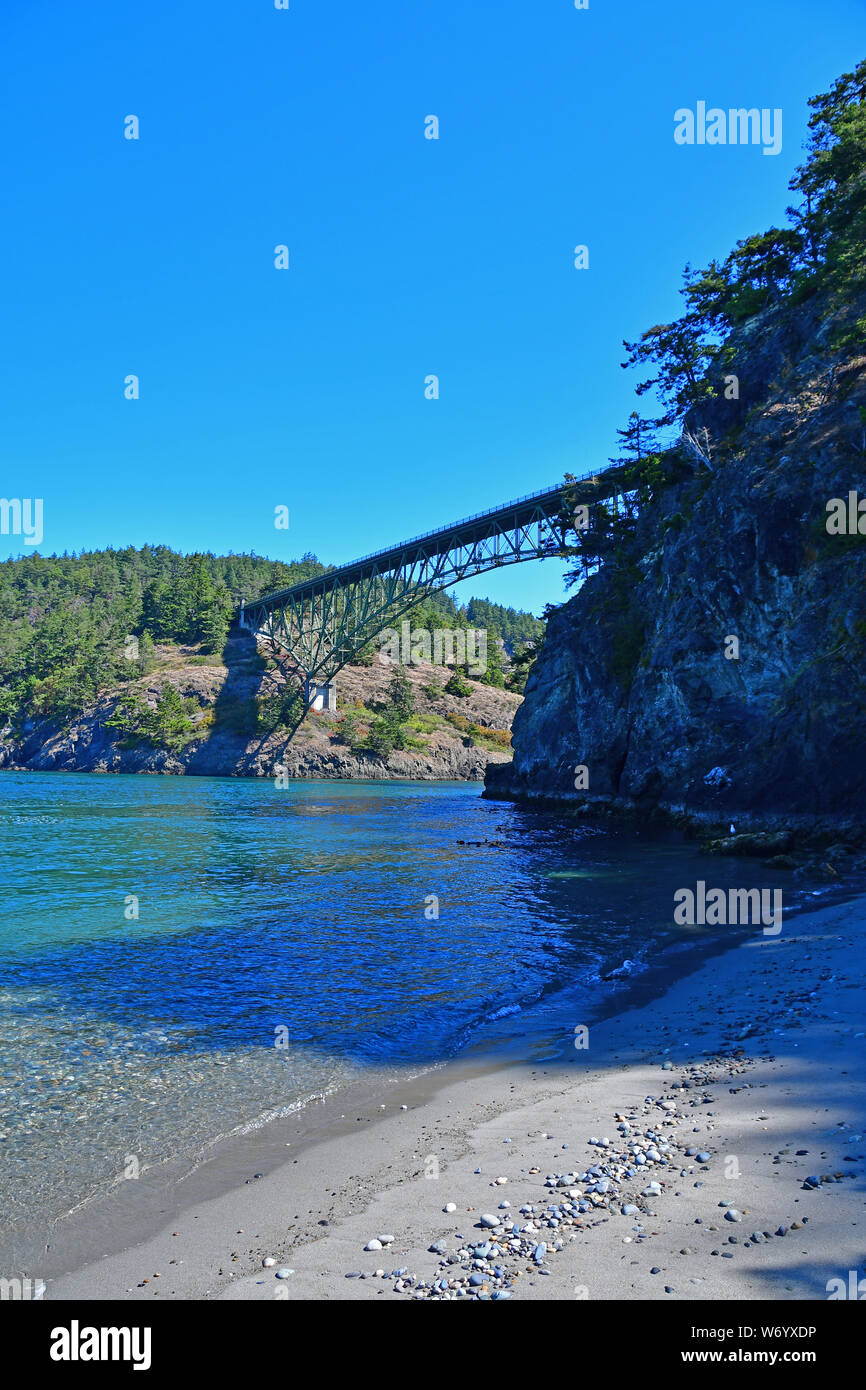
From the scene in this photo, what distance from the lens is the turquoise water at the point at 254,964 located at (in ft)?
24.0

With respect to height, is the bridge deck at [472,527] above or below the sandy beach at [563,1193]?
above

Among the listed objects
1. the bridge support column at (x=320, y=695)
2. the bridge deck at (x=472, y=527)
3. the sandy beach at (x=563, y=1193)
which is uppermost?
the bridge deck at (x=472, y=527)

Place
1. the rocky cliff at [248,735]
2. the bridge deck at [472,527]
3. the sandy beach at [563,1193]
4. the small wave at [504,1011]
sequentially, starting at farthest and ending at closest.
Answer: the rocky cliff at [248,735], the bridge deck at [472,527], the small wave at [504,1011], the sandy beach at [563,1193]

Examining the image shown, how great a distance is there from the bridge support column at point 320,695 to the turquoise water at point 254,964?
207 ft

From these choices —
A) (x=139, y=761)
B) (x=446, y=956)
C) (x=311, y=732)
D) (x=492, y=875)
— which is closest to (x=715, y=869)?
(x=492, y=875)

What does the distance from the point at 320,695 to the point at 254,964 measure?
273 feet

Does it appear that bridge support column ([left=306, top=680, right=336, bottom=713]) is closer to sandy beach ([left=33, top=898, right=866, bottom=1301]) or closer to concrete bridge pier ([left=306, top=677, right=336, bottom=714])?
concrete bridge pier ([left=306, top=677, right=336, bottom=714])

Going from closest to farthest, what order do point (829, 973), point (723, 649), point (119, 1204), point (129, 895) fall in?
point (119, 1204), point (829, 973), point (129, 895), point (723, 649)

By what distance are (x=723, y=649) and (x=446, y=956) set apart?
22.2 metres

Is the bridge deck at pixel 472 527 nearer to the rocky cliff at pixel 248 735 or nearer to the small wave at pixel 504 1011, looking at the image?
the rocky cliff at pixel 248 735

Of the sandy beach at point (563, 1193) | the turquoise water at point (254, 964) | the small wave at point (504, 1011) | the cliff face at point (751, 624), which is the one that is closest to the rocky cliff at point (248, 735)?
the cliff face at point (751, 624)

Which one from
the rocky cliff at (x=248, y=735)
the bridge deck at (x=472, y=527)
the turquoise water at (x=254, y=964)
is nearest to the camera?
the turquoise water at (x=254, y=964)

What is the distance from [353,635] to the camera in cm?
8138
